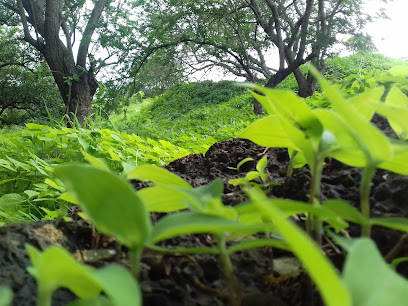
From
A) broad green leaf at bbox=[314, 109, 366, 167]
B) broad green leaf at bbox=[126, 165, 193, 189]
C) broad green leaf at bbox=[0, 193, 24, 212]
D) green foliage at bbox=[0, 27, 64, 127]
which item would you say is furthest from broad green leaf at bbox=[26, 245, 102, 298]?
green foliage at bbox=[0, 27, 64, 127]

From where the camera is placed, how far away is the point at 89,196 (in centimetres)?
20

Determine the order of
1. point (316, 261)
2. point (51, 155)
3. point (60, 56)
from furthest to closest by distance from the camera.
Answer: point (60, 56), point (51, 155), point (316, 261)

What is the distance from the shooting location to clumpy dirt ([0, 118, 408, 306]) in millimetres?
289

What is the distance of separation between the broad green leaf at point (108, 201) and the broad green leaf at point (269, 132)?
197 mm

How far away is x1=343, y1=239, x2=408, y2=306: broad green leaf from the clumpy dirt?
12 cm

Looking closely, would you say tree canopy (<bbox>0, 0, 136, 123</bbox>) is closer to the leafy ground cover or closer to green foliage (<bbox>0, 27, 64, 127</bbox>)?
green foliage (<bbox>0, 27, 64, 127</bbox>)

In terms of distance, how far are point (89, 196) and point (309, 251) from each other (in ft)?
0.43

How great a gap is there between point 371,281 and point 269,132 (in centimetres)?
21

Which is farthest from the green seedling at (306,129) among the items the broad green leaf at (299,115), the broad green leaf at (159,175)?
the broad green leaf at (159,175)

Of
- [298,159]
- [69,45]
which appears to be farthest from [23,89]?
[298,159]

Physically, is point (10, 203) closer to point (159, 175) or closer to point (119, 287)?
point (159, 175)

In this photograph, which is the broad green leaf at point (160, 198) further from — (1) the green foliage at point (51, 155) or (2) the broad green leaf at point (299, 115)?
(1) the green foliage at point (51, 155)

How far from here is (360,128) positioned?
22 centimetres

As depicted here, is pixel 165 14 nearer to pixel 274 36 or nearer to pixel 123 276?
pixel 274 36
